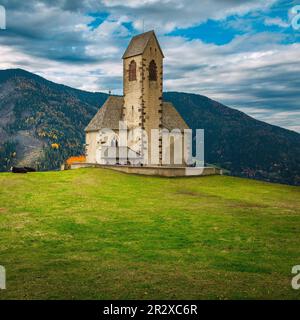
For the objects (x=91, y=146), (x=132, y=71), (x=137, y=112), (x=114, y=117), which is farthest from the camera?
(x=91, y=146)

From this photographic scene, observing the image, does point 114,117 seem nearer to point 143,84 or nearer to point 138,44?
point 143,84

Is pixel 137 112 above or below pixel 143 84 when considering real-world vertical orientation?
below

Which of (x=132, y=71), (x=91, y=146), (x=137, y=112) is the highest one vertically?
(x=132, y=71)

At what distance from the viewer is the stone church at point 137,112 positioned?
64.4 m

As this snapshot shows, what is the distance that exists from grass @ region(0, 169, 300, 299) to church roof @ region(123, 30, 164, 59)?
35.8 metres

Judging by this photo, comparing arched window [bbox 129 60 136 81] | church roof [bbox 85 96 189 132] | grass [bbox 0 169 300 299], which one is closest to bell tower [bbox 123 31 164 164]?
arched window [bbox 129 60 136 81]

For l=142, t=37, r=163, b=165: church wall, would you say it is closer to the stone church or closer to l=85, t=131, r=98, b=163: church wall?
the stone church

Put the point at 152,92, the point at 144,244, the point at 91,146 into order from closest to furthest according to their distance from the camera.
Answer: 1. the point at 144,244
2. the point at 152,92
3. the point at 91,146

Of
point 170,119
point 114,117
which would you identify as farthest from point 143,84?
point 170,119

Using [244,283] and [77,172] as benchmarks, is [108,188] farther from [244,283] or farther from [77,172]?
[244,283]

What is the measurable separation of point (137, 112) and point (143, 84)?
15.9 feet

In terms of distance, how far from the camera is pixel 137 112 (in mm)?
64750

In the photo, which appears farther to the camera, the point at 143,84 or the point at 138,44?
the point at 138,44

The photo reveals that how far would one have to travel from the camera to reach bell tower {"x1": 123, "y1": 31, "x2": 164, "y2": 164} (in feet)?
212
